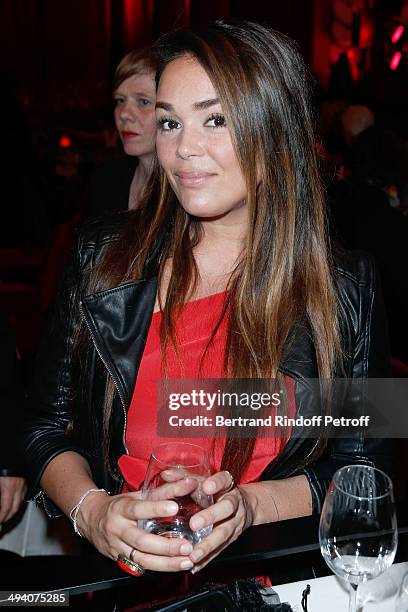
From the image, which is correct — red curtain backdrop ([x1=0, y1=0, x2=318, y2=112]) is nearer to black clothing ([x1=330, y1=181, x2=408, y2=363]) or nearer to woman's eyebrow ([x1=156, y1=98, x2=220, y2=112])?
black clothing ([x1=330, y1=181, x2=408, y2=363])

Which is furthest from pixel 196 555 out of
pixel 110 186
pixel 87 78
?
pixel 87 78

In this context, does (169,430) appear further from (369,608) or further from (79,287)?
(369,608)

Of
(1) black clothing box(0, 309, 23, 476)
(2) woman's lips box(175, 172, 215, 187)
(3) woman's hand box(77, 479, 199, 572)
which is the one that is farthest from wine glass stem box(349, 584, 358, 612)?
(1) black clothing box(0, 309, 23, 476)

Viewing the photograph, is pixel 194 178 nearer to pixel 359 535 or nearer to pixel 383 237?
pixel 359 535

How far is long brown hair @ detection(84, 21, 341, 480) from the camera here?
57.1 inches

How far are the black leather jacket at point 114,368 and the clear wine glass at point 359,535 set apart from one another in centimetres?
48

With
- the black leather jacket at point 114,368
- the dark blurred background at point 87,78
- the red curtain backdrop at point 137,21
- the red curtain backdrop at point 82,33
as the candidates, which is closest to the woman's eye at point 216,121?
the black leather jacket at point 114,368

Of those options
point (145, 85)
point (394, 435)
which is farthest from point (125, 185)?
point (394, 435)

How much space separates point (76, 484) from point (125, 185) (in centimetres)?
235

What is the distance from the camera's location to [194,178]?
1468 mm

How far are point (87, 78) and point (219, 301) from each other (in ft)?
31.7

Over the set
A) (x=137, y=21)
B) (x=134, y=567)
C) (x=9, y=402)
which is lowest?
(x=9, y=402)

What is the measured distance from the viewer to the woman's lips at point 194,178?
146 centimetres

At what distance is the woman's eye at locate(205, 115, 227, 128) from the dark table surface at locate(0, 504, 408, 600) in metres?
0.77
